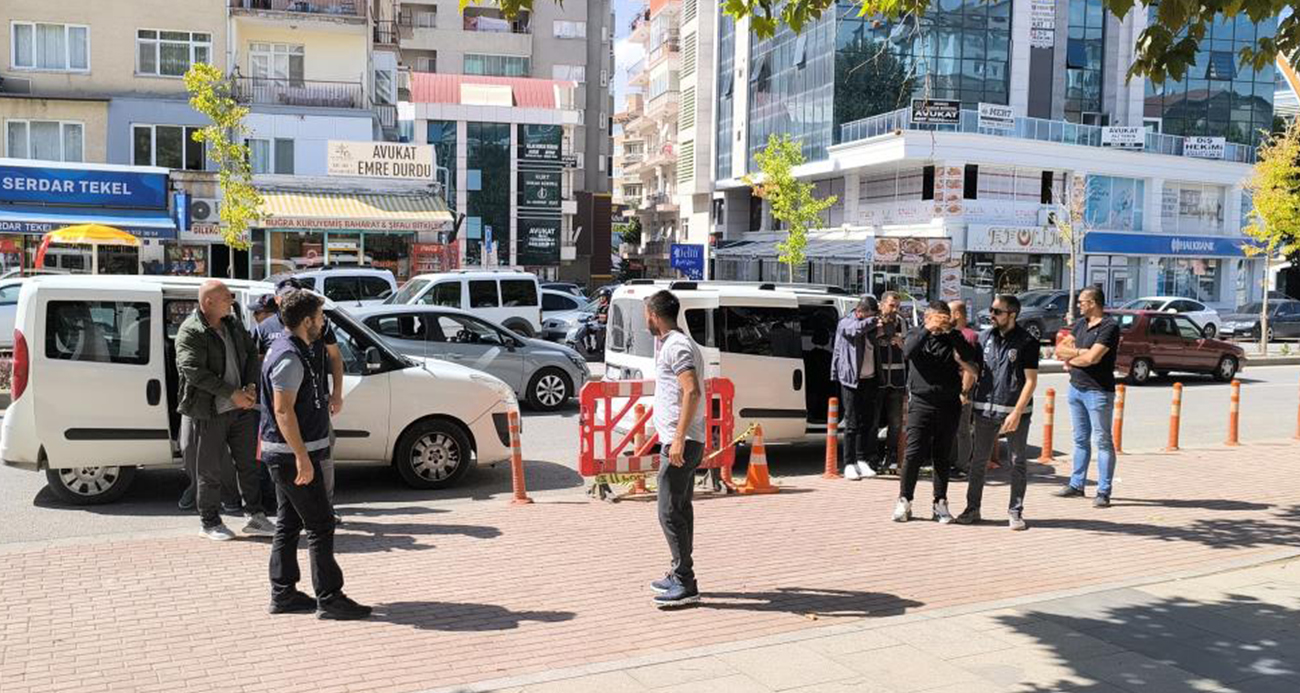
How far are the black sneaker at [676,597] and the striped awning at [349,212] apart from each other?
27.4 metres

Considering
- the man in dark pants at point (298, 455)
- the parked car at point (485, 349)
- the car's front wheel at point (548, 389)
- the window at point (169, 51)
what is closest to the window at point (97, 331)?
the man in dark pants at point (298, 455)

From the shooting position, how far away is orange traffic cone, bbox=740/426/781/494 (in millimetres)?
10078

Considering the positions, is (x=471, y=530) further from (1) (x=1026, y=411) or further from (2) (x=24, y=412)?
(1) (x=1026, y=411)

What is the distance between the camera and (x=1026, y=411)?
8805 mm

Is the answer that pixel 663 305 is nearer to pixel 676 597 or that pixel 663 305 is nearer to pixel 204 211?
pixel 676 597

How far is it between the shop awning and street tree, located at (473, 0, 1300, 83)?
25.4 m

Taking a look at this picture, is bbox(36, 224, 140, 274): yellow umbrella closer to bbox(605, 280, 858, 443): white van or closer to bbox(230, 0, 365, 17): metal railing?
bbox(230, 0, 365, 17): metal railing

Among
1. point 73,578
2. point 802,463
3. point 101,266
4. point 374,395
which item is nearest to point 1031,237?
point 101,266

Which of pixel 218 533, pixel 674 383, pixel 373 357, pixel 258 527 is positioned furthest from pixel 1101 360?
pixel 218 533

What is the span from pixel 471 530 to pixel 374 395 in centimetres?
202

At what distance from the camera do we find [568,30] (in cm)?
6688

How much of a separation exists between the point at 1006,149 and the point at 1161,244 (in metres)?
10.1

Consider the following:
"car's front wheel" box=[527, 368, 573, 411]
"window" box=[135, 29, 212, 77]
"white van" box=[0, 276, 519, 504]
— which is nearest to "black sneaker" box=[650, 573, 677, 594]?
"white van" box=[0, 276, 519, 504]

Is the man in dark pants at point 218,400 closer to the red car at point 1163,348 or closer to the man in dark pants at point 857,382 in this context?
the man in dark pants at point 857,382
